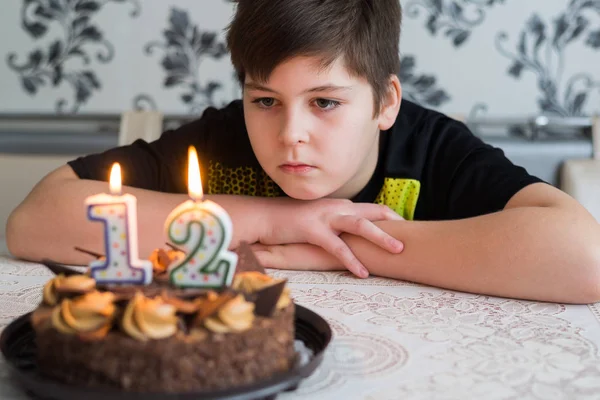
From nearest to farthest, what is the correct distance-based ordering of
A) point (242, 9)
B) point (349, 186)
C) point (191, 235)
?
Answer: point (191, 235) → point (242, 9) → point (349, 186)

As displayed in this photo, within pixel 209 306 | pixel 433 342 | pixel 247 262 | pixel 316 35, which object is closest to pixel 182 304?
pixel 209 306

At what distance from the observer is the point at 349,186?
1.42 metres

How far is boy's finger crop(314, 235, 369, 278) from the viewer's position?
1074 millimetres

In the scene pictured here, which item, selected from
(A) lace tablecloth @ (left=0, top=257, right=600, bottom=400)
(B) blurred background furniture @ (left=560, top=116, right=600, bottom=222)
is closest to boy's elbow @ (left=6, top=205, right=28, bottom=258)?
(A) lace tablecloth @ (left=0, top=257, right=600, bottom=400)

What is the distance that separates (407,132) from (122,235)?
924 mm

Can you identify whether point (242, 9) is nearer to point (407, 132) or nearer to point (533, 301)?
point (407, 132)

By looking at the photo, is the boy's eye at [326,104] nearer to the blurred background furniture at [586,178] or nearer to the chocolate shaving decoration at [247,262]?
the chocolate shaving decoration at [247,262]

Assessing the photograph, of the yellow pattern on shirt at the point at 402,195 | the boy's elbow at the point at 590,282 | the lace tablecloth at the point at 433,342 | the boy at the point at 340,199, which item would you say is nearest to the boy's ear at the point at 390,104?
the boy at the point at 340,199

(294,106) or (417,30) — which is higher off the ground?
(417,30)

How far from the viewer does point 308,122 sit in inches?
43.2

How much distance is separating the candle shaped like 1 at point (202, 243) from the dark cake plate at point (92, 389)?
0.37 feet

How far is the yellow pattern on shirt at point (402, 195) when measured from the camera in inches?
54.5

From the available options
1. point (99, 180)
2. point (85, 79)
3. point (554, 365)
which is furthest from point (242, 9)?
point (85, 79)

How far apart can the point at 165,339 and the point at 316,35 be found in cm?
69
